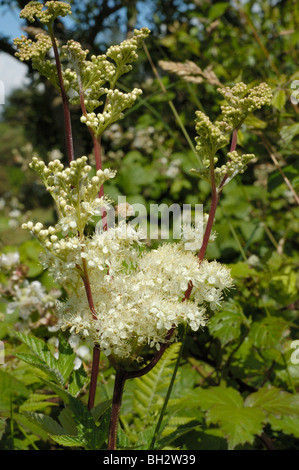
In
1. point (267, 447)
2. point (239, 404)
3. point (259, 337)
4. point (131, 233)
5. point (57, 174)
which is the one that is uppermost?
point (57, 174)

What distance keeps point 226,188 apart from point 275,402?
5.71 ft

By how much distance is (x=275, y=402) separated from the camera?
1129 millimetres

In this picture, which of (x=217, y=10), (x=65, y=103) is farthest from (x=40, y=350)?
(x=217, y=10)

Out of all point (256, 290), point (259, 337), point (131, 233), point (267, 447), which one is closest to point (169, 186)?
point (256, 290)

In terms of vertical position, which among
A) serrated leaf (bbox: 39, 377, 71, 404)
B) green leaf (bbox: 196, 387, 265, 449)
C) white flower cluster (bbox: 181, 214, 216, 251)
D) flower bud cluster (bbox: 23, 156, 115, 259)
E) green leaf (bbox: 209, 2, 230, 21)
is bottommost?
green leaf (bbox: 196, 387, 265, 449)

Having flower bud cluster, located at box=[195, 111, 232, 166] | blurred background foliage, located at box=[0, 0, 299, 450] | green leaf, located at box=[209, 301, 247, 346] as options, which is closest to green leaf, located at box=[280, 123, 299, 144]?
blurred background foliage, located at box=[0, 0, 299, 450]

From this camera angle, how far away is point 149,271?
0.77m

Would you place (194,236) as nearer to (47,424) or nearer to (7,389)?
(47,424)

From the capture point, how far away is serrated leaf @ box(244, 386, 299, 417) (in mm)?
1078

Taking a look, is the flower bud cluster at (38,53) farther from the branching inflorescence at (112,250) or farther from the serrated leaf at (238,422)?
the serrated leaf at (238,422)

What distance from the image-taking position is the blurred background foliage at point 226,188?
1.32 m

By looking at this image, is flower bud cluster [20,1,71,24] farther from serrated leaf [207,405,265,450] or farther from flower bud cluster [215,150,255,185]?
serrated leaf [207,405,265,450]
